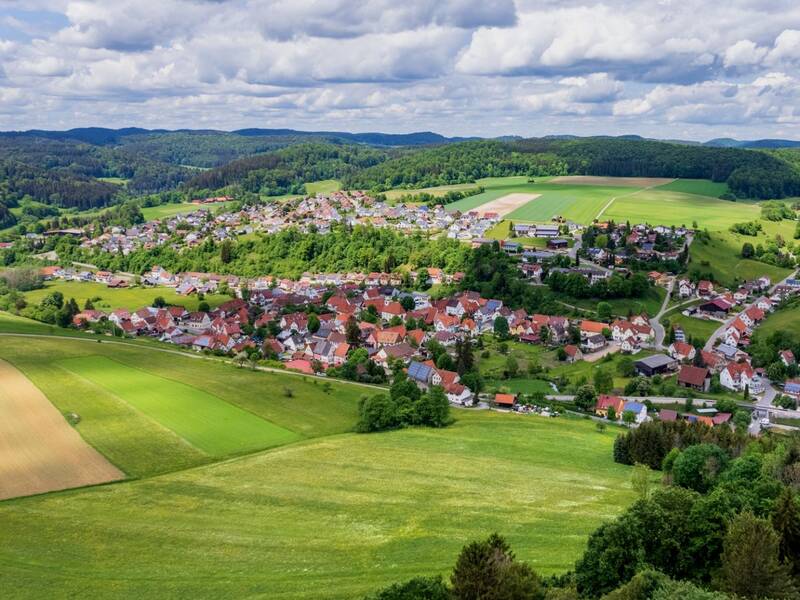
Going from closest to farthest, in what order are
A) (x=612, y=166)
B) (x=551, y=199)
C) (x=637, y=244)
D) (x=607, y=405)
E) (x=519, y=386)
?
(x=607, y=405) < (x=519, y=386) < (x=637, y=244) < (x=551, y=199) < (x=612, y=166)

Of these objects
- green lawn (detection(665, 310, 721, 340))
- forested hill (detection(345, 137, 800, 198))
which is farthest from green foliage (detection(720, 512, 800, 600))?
forested hill (detection(345, 137, 800, 198))

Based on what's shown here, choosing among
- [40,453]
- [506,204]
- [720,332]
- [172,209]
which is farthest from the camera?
[172,209]

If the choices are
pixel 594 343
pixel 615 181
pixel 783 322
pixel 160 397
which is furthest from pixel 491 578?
pixel 615 181

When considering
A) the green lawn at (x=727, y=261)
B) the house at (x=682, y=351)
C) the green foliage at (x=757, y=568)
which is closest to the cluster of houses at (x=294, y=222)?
the green lawn at (x=727, y=261)

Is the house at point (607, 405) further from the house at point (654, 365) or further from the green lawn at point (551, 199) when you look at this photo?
the green lawn at point (551, 199)

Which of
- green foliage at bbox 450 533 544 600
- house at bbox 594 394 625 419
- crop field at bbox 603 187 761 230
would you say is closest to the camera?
green foliage at bbox 450 533 544 600

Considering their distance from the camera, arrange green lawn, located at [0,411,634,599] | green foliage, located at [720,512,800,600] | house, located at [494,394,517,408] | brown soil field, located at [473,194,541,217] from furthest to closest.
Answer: brown soil field, located at [473,194,541,217] < house, located at [494,394,517,408] < green lawn, located at [0,411,634,599] < green foliage, located at [720,512,800,600]

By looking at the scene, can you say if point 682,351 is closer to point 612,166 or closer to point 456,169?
point 612,166

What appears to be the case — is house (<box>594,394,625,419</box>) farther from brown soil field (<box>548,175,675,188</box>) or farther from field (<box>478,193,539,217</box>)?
brown soil field (<box>548,175,675,188</box>)
